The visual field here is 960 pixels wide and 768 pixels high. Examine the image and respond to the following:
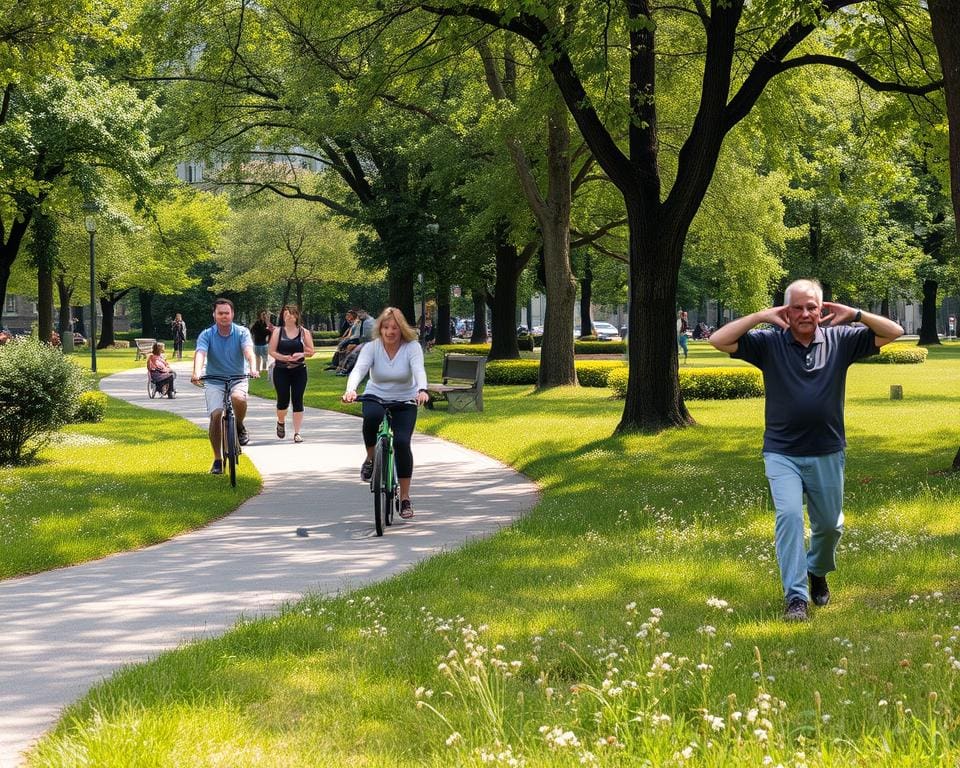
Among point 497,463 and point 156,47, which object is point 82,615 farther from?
point 156,47

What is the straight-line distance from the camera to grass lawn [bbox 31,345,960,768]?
3.99 meters

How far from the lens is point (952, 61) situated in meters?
11.0

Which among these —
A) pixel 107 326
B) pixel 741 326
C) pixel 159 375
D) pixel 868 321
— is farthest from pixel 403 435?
pixel 107 326

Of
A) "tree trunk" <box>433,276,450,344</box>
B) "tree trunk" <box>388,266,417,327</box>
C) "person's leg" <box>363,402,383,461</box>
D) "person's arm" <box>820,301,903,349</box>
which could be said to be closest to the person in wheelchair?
"tree trunk" <box>388,266,417,327</box>

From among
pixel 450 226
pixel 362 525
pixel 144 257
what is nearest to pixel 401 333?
pixel 362 525

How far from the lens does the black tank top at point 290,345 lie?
17.0m

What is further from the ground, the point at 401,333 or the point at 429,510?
the point at 401,333

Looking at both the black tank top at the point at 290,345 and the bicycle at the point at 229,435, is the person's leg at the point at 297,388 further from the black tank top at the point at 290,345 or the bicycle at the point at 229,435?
the bicycle at the point at 229,435

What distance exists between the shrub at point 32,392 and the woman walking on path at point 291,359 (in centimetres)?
301

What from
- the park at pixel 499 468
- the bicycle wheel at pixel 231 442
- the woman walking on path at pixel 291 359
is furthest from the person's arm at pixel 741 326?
the woman walking on path at pixel 291 359

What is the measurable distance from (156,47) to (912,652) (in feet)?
48.3

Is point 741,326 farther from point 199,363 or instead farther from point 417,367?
point 199,363

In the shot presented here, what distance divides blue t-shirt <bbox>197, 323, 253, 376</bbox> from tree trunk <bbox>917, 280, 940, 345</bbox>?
54464 mm

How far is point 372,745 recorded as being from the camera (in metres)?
4.37
